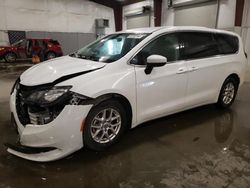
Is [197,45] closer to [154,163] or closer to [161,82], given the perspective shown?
[161,82]

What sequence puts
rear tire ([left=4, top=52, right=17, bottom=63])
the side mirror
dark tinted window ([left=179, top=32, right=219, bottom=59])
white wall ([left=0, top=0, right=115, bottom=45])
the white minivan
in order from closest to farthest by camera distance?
the white minivan < the side mirror < dark tinted window ([left=179, top=32, right=219, bottom=59]) < rear tire ([left=4, top=52, right=17, bottom=63]) < white wall ([left=0, top=0, right=115, bottom=45])

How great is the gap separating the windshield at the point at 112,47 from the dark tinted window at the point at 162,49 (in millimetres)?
145

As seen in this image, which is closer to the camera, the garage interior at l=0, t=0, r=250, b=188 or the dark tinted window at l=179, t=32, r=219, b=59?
the garage interior at l=0, t=0, r=250, b=188

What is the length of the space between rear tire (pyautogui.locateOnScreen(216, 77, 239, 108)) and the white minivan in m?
0.20

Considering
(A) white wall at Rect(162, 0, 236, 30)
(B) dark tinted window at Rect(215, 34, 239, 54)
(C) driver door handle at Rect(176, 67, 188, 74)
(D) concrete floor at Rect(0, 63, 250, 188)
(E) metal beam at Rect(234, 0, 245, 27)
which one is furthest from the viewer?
(A) white wall at Rect(162, 0, 236, 30)

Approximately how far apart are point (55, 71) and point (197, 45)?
6.93 feet

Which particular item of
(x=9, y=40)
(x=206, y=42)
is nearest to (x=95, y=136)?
(x=206, y=42)

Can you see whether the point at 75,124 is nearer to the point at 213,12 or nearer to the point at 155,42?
the point at 155,42

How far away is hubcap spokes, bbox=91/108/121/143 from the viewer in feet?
7.91

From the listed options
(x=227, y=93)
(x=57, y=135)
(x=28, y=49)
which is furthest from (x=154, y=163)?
(x=28, y=49)

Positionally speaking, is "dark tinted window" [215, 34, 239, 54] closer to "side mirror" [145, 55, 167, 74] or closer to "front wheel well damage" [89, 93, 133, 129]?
"side mirror" [145, 55, 167, 74]

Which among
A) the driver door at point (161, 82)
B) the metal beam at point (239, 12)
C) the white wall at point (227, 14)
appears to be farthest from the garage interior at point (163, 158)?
the white wall at point (227, 14)

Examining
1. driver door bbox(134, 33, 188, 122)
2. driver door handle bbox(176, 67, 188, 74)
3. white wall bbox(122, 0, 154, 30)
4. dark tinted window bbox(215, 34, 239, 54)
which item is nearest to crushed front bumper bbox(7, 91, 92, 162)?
driver door bbox(134, 33, 188, 122)

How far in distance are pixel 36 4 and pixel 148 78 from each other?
14.6 meters
